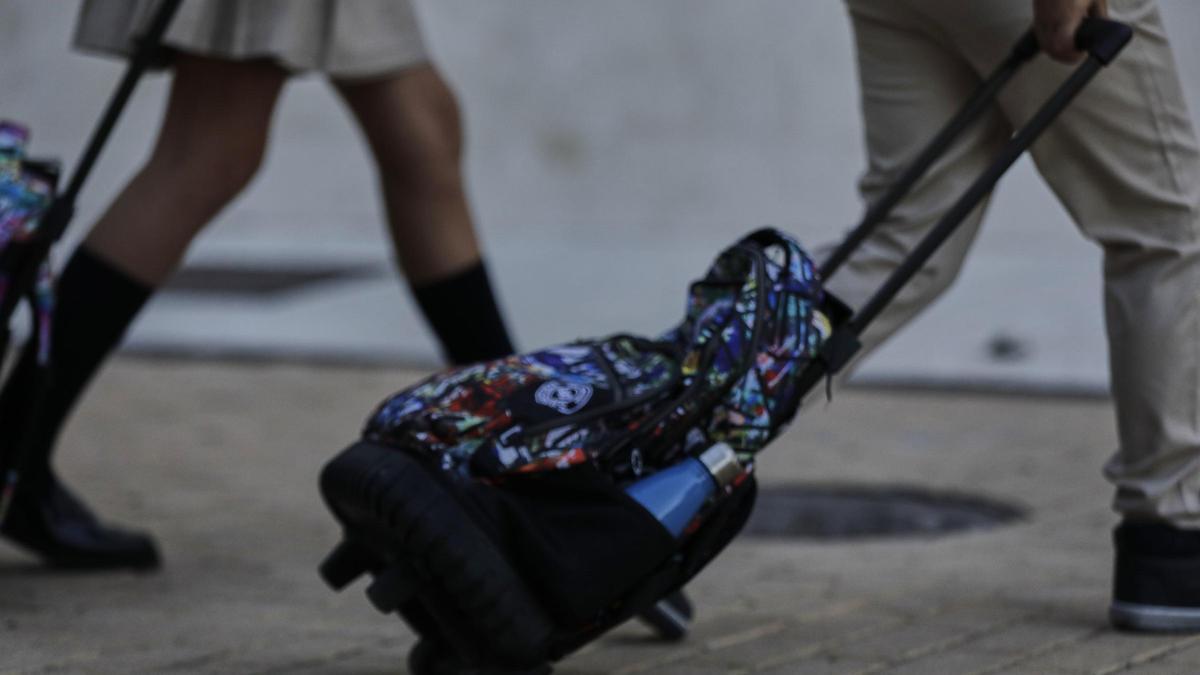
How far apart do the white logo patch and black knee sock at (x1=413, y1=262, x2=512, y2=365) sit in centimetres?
96

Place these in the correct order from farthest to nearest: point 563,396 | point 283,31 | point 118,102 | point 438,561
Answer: point 283,31 → point 118,102 → point 563,396 → point 438,561

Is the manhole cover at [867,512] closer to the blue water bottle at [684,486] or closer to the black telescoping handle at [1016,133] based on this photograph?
the black telescoping handle at [1016,133]

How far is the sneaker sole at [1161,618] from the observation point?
2609 millimetres

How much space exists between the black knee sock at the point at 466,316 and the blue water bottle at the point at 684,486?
41.3 inches

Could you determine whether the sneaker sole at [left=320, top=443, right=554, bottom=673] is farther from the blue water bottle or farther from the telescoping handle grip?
the telescoping handle grip

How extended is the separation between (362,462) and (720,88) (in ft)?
17.6

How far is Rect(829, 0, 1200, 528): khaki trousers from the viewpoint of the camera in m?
2.53

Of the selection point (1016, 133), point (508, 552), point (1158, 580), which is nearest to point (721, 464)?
point (508, 552)

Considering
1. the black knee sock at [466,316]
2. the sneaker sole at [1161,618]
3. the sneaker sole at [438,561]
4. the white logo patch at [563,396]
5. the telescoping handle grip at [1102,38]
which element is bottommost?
the sneaker sole at [1161,618]

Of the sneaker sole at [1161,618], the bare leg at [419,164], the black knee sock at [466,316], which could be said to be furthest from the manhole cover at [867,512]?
the sneaker sole at [1161,618]

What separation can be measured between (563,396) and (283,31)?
102 cm

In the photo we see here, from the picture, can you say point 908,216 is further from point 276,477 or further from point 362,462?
point 276,477

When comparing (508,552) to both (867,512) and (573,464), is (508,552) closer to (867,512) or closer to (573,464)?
(573,464)

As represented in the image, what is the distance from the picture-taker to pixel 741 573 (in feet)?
10.6
